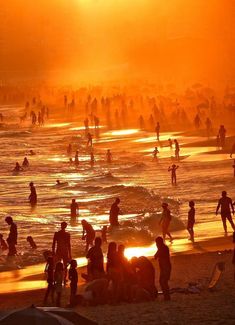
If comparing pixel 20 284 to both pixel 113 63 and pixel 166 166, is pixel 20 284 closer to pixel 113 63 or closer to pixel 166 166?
pixel 166 166

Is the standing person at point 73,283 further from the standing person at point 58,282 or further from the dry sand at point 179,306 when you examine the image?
the dry sand at point 179,306

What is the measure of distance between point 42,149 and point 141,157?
10993 millimetres

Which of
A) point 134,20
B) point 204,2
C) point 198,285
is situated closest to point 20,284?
point 198,285

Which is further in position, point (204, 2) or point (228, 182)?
point (204, 2)

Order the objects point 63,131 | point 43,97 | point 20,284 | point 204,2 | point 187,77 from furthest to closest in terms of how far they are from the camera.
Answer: point 204,2
point 187,77
point 43,97
point 63,131
point 20,284

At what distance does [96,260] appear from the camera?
48.0 ft

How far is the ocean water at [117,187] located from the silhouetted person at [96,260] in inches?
202

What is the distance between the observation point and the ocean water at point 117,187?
22.7 metres

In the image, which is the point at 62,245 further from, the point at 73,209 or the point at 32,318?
the point at 73,209

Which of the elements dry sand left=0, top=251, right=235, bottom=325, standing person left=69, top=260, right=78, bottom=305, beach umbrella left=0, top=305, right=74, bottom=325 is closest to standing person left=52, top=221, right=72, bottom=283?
dry sand left=0, top=251, right=235, bottom=325

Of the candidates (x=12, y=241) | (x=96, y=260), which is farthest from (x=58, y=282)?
(x=12, y=241)

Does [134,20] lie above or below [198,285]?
above

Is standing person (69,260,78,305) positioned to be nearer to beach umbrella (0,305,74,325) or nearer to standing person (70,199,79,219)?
beach umbrella (0,305,74,325)

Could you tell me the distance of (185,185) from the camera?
107 feet
